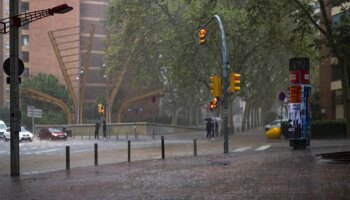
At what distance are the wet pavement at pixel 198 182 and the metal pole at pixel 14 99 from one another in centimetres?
61

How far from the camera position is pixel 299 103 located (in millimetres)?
23828

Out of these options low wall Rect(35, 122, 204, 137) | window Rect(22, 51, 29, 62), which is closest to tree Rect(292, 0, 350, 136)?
low wall Rect(35, 122, 204, 137)

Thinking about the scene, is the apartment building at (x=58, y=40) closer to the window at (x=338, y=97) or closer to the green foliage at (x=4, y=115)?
the green foliage at (x=4, y=115)

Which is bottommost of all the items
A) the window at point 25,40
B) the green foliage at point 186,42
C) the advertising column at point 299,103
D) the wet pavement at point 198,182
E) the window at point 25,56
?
the wet pavement at point 198,182

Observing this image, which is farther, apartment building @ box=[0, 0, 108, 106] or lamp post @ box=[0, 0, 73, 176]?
apartment building @ box=[0, 0, 108, 106]

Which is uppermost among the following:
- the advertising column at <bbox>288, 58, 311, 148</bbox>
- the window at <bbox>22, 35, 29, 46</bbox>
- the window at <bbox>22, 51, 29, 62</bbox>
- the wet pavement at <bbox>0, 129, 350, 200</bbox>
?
the window at <bbox>22, 35, 29, 46</bbox>

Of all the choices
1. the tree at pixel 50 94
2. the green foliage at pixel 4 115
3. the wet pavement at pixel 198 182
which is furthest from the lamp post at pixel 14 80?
the green foliage at pixel 4 115

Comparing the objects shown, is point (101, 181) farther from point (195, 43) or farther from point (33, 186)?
point (195, 43)

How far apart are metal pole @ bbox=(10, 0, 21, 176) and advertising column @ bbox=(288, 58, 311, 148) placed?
12.3 metres

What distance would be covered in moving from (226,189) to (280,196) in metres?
1.49

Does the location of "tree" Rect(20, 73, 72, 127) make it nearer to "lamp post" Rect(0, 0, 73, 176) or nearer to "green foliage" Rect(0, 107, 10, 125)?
"green foliage" Rect(0, 107, 10, 125)

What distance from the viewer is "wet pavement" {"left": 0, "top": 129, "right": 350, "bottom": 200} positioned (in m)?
10.7

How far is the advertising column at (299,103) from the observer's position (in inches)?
938

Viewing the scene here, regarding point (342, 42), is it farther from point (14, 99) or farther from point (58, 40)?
point (58, 40)
